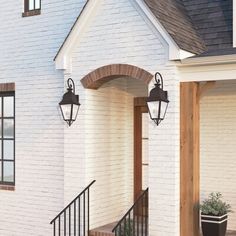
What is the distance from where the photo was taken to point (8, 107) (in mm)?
10445

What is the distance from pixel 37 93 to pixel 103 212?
8.96 ft

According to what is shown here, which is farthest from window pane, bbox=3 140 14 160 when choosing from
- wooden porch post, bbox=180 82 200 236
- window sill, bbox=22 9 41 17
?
wooden porch post, bbox=180 82 200 236

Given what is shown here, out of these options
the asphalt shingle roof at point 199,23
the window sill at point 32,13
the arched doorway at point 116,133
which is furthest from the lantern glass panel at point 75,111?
the window sill at point 32,13

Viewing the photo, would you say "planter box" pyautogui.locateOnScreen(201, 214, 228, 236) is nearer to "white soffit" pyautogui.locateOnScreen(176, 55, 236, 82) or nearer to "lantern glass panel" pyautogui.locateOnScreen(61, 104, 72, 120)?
"white soffit" pyautogui.locateOnScreen(176, 55, 236, 82)

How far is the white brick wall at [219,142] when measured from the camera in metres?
8.87

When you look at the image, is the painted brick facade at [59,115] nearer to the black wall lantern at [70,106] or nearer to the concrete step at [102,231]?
the black wall lantern at [70,106]

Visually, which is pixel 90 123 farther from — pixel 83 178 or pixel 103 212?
pixel 103 212

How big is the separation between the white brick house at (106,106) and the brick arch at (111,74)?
5 cm

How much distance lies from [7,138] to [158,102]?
4.24 metres

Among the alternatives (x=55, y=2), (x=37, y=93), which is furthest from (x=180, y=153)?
(x=55, y=2)

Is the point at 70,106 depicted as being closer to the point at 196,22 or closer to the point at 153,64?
the point at 153,64

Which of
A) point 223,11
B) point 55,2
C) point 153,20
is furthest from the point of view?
point 55,2

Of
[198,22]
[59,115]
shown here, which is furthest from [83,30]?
[198,22]

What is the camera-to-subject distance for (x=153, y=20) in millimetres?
7602
